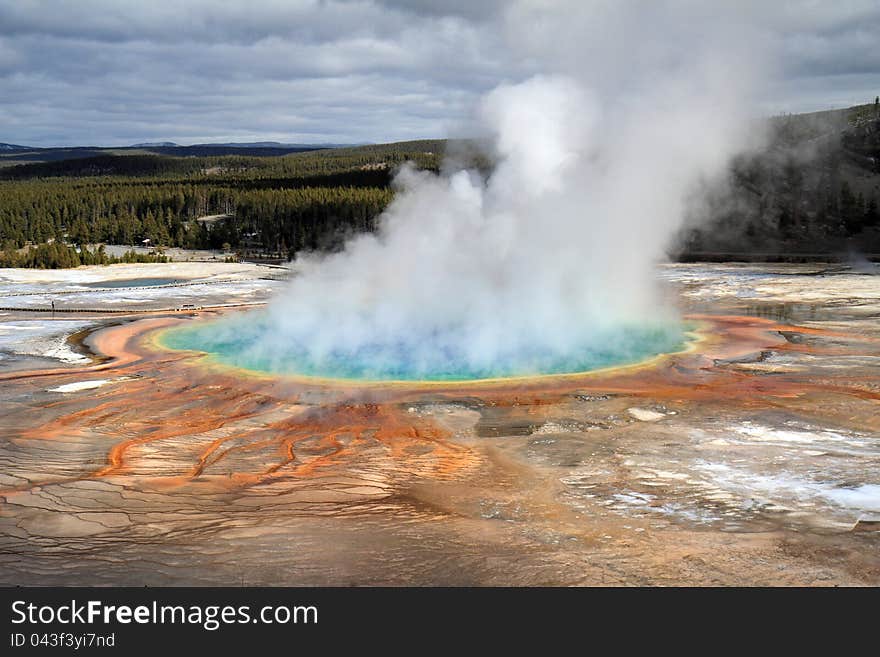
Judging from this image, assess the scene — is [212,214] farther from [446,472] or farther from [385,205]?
[446,472]

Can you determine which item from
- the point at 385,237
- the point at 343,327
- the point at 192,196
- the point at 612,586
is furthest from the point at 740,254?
the point at 192,196

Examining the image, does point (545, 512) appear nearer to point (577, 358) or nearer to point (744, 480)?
point (744, 480)

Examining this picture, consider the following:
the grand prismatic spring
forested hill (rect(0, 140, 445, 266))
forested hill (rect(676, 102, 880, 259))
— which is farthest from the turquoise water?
forested hill (rect(0, 140, 445, 266))

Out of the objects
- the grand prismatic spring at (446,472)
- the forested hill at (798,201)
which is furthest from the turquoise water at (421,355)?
the forested hill at (798,201)

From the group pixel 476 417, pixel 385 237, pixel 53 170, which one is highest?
pixel 53 170

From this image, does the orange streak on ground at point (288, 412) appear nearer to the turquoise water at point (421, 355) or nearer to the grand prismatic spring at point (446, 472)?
the grand prismatic spring at point (446, 472)

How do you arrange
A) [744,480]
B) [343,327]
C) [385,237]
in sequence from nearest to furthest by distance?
[744,480], [343,327], [385,237]

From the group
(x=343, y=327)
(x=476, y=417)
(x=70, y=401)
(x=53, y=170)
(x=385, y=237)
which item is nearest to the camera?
(x=476, y=417)
